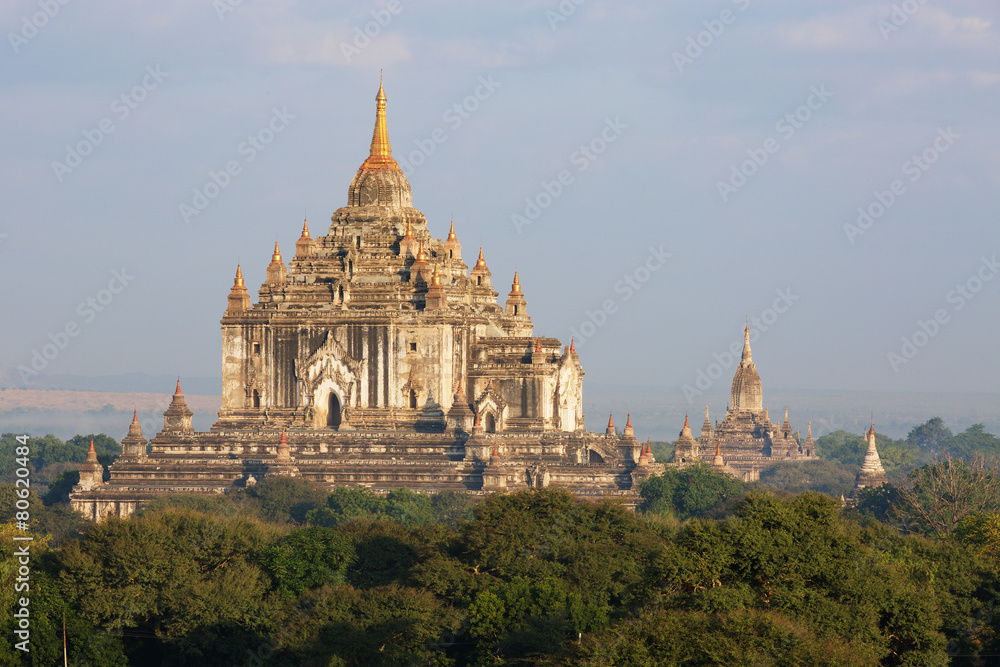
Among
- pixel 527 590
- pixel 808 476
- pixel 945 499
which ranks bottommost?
pixel 527 590

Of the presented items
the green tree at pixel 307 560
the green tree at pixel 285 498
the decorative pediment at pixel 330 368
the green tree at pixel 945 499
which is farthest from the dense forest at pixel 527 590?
the decorative pediment at pixel 330 368

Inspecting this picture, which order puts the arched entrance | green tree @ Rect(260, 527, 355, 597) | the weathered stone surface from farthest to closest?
the weathered stone surface < the arched entrance < green tree @ Rect(260, 527, 355, 597)

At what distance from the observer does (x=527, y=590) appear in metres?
48.6

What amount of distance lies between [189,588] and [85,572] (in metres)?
2.65

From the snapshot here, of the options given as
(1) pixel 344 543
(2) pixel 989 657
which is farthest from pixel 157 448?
(2) pixel 989 657

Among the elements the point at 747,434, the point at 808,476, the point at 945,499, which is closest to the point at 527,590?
the point at 945,499

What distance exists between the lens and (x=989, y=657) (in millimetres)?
45250

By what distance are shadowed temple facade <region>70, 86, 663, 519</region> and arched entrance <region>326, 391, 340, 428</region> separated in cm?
6

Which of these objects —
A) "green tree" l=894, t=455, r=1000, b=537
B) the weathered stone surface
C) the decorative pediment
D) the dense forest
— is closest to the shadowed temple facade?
the decorative pediment

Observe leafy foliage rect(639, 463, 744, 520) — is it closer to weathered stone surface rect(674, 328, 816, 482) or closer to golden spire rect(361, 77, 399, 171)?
golden spire rect(361, 77, 399, 171)

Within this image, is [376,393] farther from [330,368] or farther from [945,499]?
[945,499]

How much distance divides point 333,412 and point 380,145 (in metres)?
12.8

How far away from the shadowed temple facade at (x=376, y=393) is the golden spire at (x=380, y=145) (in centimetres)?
47

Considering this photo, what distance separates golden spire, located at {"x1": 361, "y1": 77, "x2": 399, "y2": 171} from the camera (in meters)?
91.9
